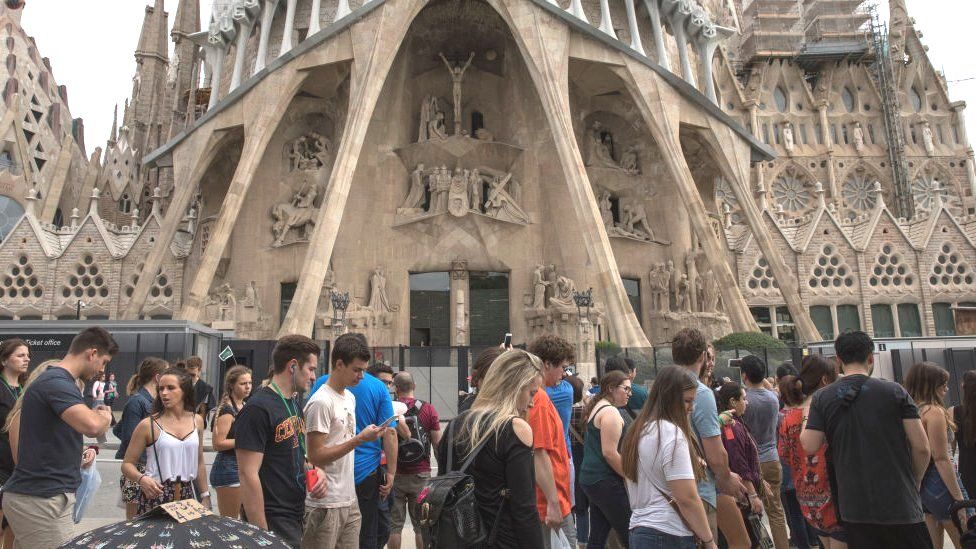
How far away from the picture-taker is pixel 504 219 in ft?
78.7

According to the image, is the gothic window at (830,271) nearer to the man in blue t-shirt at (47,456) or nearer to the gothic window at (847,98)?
the gothic window at (847,98)

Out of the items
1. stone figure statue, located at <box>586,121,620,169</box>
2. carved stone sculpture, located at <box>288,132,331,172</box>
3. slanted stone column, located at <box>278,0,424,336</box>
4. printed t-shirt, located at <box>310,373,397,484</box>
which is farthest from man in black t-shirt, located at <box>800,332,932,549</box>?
carved stone sculpture, located at <box>288,132,331,172</box>

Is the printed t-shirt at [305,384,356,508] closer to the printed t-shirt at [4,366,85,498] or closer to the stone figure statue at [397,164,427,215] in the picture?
the printed t-shirt at [4,366,85,498]

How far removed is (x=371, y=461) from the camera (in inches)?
179

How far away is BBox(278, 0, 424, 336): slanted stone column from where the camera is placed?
19.8 m

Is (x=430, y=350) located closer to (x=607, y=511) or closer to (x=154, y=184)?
→ (x=607, y=511)

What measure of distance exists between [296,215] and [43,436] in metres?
20.8

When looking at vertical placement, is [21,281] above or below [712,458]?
above

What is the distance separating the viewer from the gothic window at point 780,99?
A: 130 feet

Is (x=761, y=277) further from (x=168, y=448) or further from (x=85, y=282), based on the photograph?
(x=168, y=448)

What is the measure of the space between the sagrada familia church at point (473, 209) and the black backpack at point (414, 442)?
1316cm

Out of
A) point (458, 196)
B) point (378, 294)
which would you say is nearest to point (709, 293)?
point (458, 196)

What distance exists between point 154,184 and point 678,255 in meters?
26.8

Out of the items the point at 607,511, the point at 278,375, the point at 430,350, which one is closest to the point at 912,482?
the point at 607,511
